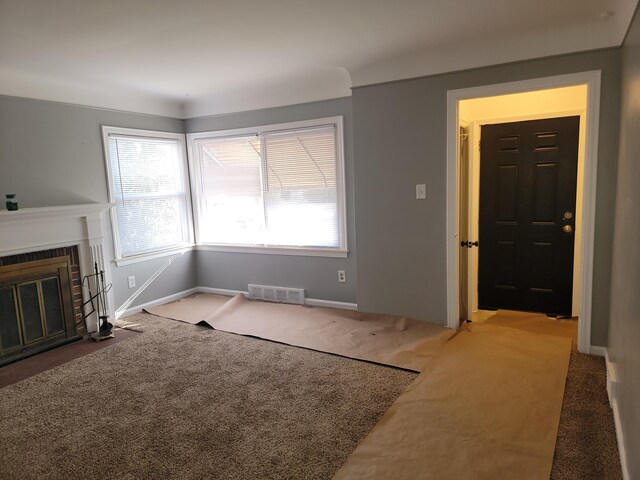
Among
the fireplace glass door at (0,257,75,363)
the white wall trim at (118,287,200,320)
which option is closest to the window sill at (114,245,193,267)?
the white wall trim at (118,287,200,320)

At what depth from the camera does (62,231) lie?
3.72 m

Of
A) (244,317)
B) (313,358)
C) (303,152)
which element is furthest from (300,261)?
(313,358)

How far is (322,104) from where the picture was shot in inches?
166

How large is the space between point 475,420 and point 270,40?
9.05 feet

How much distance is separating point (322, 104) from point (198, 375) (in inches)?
108

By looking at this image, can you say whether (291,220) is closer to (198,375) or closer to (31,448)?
(198,375)

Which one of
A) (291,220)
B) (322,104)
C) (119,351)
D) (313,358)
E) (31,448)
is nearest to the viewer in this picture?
(31,448)

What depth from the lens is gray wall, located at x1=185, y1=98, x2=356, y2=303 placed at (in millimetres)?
4207

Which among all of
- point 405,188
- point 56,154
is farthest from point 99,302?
point 405,188

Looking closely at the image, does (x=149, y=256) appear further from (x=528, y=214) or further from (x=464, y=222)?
(x=528, y=214)

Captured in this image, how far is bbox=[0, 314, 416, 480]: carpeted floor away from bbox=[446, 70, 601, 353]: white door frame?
48.1 inches

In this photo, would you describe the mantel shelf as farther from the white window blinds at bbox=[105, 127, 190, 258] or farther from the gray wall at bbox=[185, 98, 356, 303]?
the gray wall at bbox=[185, 98, 356, 303]

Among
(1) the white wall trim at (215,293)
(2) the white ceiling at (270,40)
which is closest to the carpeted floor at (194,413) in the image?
(1) the white wall trim at (215,293)

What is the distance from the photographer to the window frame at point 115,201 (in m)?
4.22
